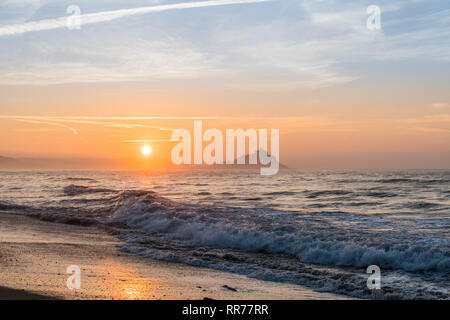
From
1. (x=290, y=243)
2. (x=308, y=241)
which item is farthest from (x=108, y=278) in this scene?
(x=308, y=241)

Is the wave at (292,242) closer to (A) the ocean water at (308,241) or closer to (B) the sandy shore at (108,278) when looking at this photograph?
(A) the ocean water at (308,241)

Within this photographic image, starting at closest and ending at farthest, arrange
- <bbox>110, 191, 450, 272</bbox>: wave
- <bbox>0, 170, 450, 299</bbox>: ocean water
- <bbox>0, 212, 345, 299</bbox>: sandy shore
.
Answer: <bbox>0, 212, 345, 299</bbox>: sandy shore, <bbox>0, 170, 450, 299</bbox>: ocean water, <bbox>110, 191, 450, 272</bbox>: wave

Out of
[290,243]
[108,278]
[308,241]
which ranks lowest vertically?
[290,243]

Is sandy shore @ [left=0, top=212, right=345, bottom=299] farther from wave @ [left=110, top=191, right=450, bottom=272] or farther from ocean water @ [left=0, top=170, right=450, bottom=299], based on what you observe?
wave @ [left=110, top=191, right=450, bottom=272]

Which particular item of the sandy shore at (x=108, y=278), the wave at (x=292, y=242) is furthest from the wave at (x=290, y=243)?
the sandy shore at (x=108, y=278)

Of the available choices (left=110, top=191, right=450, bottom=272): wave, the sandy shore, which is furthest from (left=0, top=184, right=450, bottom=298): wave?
the sandy shore

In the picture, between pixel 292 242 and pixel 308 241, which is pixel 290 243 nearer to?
pixel 292 242

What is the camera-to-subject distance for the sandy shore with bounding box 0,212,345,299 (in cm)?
774

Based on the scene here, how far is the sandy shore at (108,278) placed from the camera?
25.4ft

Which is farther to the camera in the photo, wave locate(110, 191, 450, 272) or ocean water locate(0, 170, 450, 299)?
wave locate(110, 191, 450, 272)

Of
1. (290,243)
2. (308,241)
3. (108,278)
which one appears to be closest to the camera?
(108,278)

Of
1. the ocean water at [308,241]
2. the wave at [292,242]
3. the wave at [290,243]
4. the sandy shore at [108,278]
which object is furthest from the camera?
the wave at [292,242]

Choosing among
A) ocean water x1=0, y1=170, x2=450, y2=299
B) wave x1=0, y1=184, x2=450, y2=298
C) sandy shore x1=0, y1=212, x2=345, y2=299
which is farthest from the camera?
wave x1=0, y1=184, x2=450, y2=298

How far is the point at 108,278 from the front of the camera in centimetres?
→ 905
